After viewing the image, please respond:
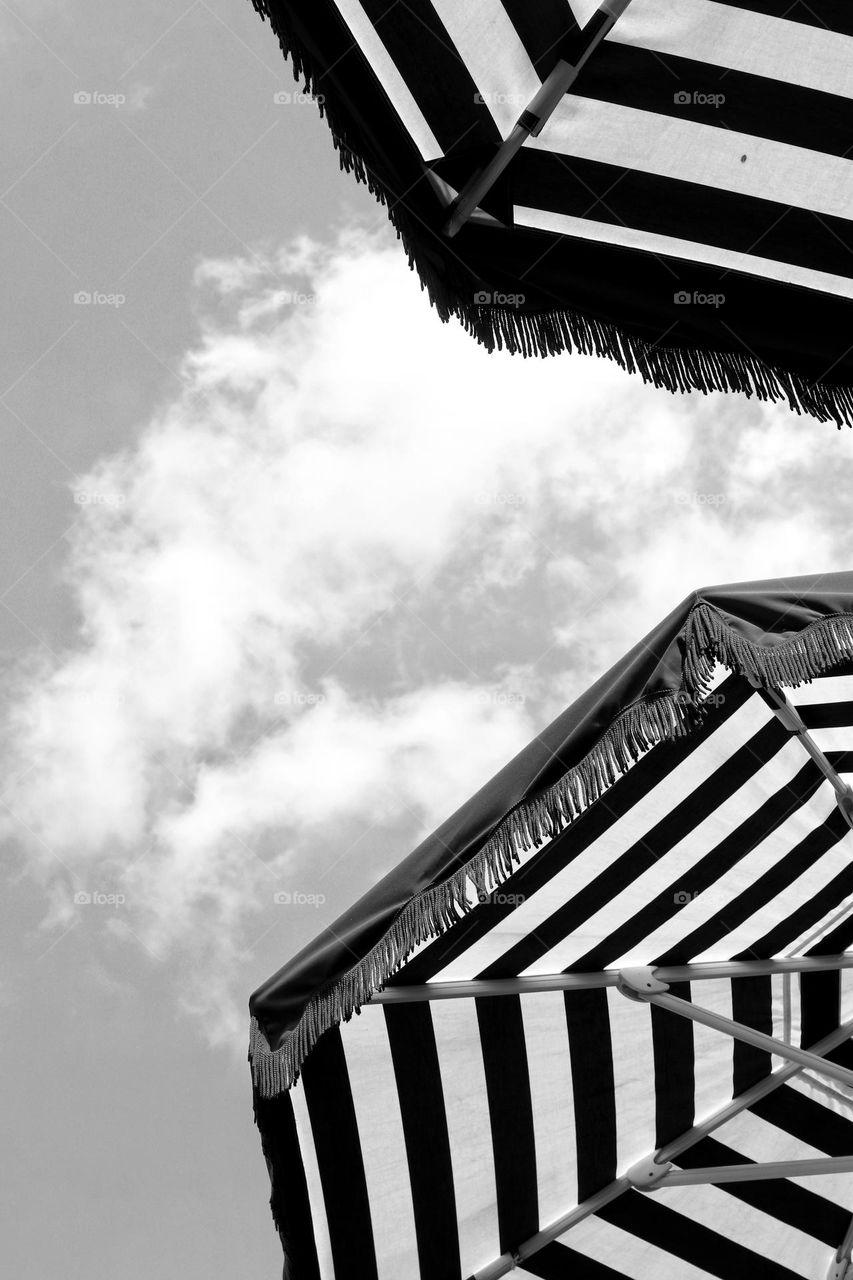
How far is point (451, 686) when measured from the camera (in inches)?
333

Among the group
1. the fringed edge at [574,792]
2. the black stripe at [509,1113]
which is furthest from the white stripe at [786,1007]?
the fringed edge at [574,792]

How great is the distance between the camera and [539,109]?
1.82 m

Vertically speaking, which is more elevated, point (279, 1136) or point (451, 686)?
point (451, 686)

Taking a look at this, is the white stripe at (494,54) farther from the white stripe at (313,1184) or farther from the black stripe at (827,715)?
the white stripe at (313,1184)

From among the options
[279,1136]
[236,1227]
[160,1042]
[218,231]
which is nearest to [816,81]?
[279,1136]

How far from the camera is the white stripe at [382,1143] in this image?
3225 millimetres

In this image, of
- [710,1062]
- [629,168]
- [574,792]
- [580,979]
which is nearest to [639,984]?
[580,979]

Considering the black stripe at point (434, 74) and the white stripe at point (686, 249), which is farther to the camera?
the white stripe at point (686, 249)

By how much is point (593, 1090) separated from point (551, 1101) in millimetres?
156

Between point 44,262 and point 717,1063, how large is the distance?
7.80 metres

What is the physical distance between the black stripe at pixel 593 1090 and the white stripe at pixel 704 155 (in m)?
2.52

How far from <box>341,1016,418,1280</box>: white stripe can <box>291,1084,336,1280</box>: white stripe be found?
0.15 meters

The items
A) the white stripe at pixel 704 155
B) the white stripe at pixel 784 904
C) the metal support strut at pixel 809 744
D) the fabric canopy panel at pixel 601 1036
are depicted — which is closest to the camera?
the white stripe at pixel 704 155

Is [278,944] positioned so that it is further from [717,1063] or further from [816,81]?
[816,81]
